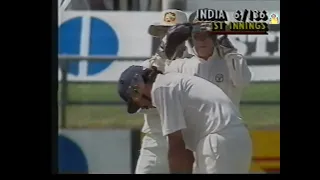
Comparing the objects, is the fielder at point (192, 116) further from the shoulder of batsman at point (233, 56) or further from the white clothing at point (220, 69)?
the shoulder of batsman at point (233, 56)

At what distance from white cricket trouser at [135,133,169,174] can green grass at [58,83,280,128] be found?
0.14m

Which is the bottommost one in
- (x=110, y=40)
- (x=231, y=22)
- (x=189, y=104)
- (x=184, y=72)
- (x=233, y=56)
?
(x=189, y=104)

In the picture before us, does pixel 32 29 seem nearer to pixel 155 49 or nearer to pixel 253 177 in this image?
pixel 155 49

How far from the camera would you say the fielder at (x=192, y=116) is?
4645 mm

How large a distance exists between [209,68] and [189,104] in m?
0.29

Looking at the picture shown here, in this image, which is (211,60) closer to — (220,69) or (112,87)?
(220,69)

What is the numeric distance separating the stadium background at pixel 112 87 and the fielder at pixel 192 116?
0.29 feet

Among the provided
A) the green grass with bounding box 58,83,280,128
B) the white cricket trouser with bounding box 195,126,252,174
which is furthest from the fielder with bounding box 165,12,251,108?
the white cricket trouser with bounding box 195,126,252,174

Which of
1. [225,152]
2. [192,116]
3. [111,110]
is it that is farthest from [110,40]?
[225,152]

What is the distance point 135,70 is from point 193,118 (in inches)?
20.7

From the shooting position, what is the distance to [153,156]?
471 centimetres

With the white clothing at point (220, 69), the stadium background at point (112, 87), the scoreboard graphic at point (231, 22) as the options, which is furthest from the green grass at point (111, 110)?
the scoreboard graphic at point (231, 22)
